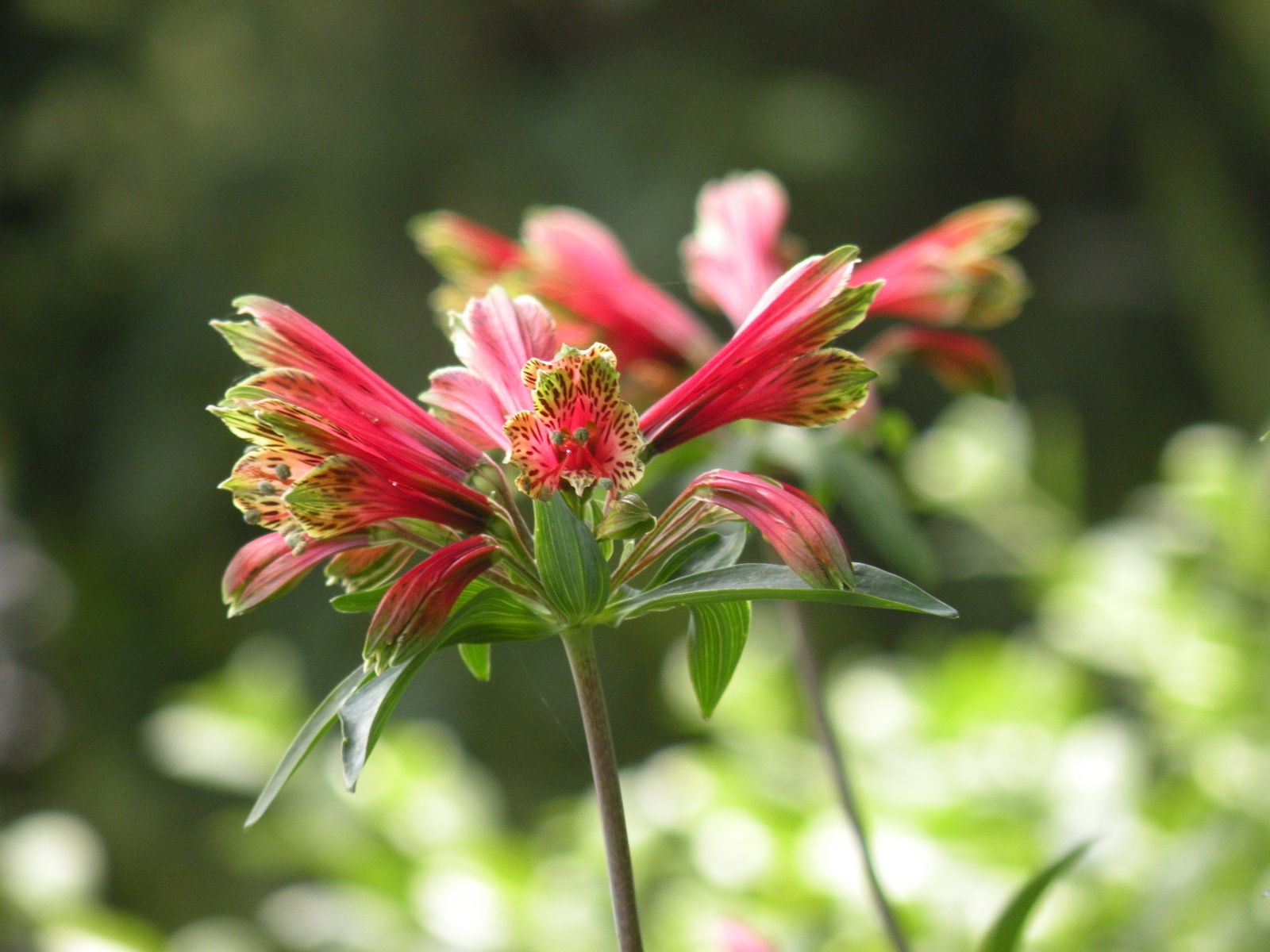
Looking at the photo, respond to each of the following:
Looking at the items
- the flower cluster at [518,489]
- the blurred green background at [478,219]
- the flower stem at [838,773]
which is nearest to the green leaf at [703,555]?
the flower cluster at [518,489]

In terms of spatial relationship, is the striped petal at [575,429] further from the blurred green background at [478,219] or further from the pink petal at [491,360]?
the blurred green background at [478,219]

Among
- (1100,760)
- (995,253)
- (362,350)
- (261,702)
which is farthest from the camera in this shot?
(362,350)

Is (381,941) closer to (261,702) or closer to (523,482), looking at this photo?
(261,702)

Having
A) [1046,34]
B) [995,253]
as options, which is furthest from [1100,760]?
[1046,34]

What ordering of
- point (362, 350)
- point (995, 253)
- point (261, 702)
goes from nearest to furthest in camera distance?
1. point (995, 253)
2. point (261, 702)
3. point (362, 350)

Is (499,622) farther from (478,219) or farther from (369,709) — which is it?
(478,219)

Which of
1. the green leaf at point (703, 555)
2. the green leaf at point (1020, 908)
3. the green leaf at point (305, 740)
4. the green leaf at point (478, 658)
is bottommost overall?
the green leaf at point (1020, 908)

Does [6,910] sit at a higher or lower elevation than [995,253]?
lower
